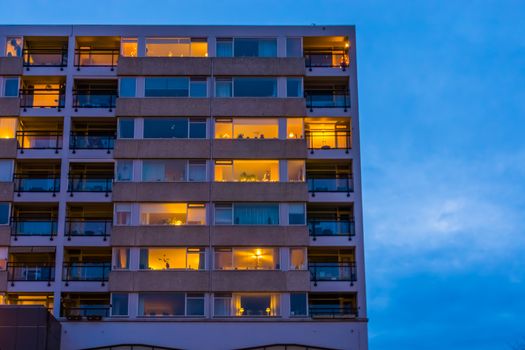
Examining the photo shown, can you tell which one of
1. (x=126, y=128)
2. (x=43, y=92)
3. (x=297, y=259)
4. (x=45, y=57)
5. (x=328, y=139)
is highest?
(x=45, y=57)

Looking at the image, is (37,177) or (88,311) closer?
(88,311)

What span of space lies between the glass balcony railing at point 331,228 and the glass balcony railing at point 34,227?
51.3ft

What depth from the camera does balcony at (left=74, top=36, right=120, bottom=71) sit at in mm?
60156

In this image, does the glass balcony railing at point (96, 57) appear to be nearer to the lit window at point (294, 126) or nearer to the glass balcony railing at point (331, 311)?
the lit window at point (294, 126)

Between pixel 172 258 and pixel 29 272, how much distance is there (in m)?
8.59

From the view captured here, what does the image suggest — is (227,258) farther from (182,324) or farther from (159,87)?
(159,87)

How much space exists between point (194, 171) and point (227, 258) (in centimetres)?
587

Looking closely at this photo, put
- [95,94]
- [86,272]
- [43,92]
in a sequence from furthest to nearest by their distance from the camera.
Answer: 1. [43,92]
2. [95,94]
3. [86,272]

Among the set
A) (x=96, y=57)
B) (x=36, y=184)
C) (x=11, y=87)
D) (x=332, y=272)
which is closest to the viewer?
(x=332, y=272)

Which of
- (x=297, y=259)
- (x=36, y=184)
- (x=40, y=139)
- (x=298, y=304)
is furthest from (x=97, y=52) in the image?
(x=298, y=304)

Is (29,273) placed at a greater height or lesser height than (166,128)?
lesser

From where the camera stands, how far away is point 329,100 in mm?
59500

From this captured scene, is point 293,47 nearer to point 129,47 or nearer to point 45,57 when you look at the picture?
point 129,47

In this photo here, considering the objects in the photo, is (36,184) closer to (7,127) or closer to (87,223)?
(87,223)
